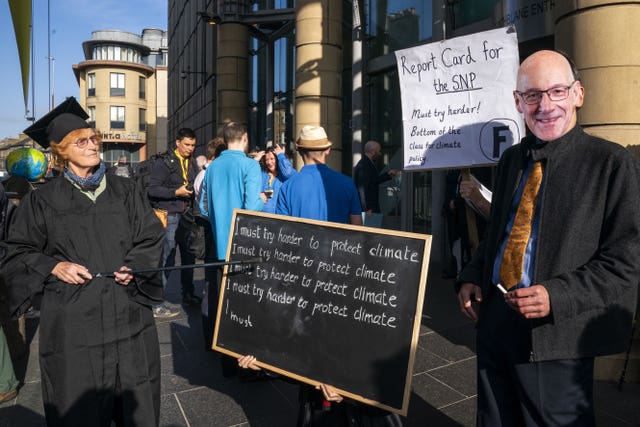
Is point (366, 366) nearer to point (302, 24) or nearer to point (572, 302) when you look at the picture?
point (572, 302)

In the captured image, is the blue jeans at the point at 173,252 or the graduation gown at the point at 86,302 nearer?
the graduation gown at the point at 86,302

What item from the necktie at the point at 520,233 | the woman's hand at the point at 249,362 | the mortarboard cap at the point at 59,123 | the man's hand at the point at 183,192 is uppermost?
the mortarboard cap at the point at 59,123

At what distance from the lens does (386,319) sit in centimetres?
208

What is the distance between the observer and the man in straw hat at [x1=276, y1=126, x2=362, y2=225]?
3.12 meters

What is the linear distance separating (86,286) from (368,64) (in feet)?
27.6

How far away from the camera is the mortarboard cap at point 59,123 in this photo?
2.60 m

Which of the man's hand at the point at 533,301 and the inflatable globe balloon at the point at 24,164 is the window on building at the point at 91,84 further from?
the man's hand at the point at 533,301

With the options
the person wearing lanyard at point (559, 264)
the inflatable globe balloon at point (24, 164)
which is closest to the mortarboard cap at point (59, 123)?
the person wearing lanyard at point (559, 264)

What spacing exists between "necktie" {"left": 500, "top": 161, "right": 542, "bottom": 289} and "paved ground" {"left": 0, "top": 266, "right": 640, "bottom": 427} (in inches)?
65.8

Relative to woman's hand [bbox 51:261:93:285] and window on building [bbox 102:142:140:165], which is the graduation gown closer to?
woman's hand [bbox 51:261:93:285]

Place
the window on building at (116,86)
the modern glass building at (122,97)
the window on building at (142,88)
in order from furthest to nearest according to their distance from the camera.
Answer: the window on building at (142,88) < the window on building at (116,86) < the modern glass building at (122,97)

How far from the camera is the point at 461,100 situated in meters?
3.15

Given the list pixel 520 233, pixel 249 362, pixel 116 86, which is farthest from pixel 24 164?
pixel 116 86

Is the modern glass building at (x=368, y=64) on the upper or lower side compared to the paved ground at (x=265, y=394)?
upper
